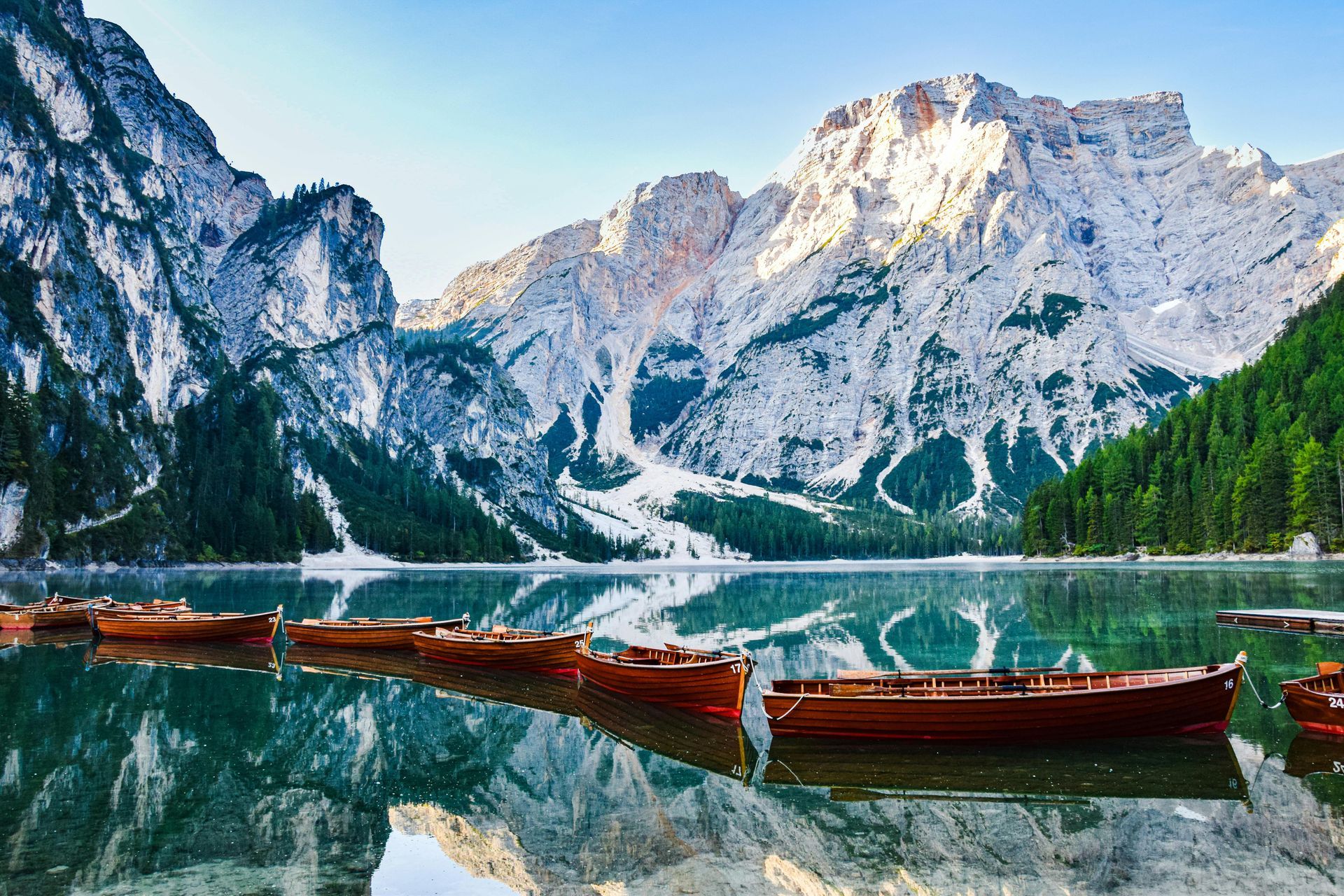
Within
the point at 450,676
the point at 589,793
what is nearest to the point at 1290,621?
the point at 589,793

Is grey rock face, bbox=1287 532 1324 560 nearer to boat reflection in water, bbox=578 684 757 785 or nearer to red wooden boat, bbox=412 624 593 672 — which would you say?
red wooden boat, bbox=412 624 593 672

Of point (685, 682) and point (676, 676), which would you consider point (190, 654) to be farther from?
point (685, 682)

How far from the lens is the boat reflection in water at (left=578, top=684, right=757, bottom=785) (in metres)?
22.9

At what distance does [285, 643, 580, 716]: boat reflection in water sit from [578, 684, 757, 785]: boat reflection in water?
4.86ft

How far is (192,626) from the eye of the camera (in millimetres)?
48188

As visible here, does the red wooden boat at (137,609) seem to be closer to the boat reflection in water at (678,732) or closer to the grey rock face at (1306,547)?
the boat reflection in water at (678,732)

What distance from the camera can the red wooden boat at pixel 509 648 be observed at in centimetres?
3700

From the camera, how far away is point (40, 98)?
574 feet

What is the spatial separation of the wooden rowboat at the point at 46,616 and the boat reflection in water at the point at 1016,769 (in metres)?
50.5

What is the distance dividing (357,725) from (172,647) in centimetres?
2674

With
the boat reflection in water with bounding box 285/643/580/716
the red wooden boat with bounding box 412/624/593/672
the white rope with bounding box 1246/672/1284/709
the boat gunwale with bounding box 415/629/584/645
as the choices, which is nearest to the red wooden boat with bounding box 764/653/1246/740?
the white rope with bounding box 1246/672/1284/709

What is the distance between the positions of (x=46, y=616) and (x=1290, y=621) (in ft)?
244

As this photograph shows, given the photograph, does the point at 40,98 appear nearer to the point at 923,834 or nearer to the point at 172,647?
the point at 172,647

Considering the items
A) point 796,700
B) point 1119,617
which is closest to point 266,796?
point 796,700
